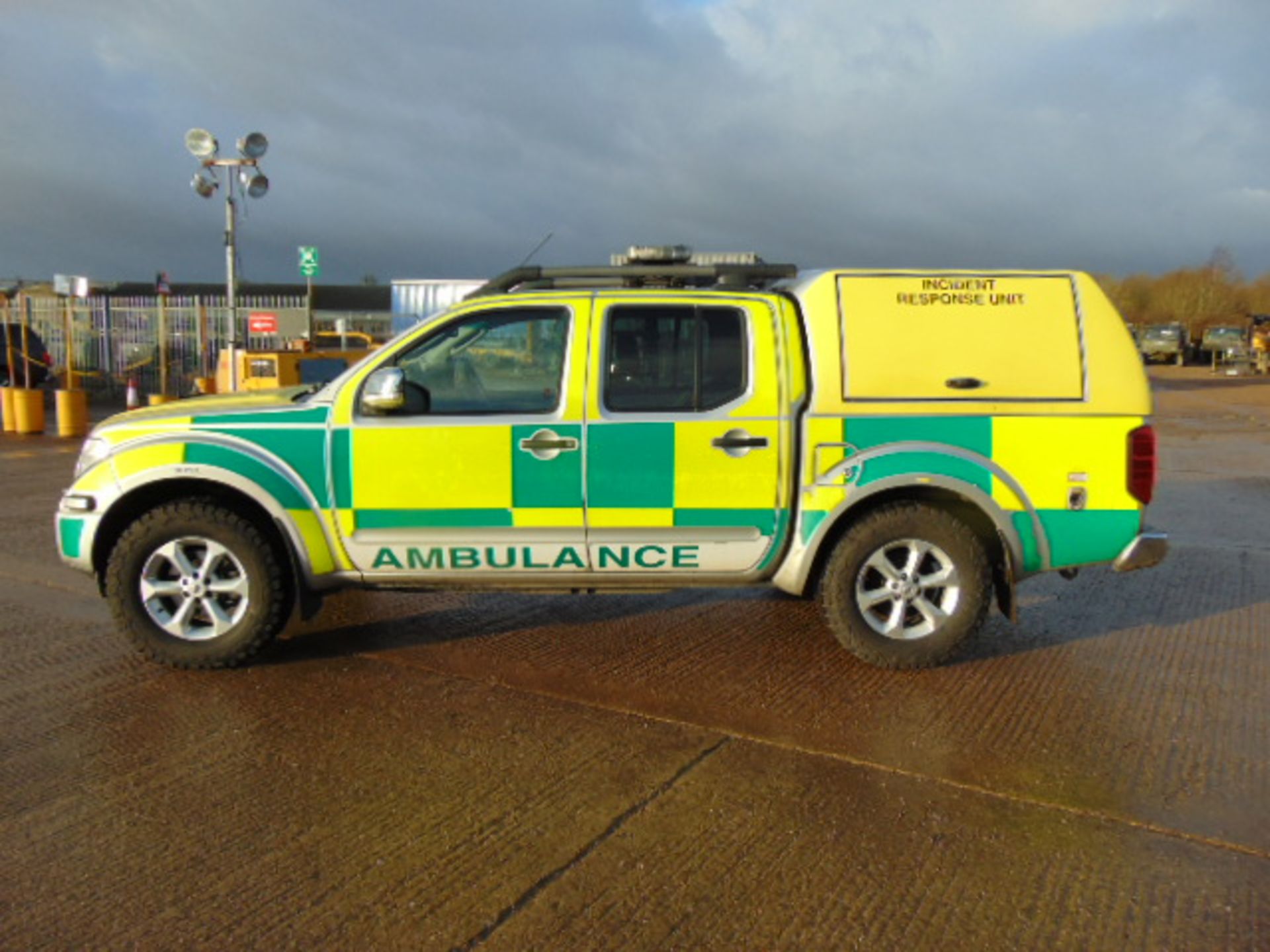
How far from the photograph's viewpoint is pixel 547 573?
14.4 ft

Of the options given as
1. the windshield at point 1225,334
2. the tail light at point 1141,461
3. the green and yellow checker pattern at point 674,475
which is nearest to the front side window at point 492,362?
the green and yellow checker pattern at point 674,475

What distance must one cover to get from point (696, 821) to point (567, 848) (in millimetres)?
435

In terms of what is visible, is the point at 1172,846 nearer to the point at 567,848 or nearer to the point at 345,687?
the point at 567,848

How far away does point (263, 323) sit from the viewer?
1828 cm

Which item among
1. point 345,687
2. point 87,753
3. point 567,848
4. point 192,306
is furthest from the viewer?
point 192,306

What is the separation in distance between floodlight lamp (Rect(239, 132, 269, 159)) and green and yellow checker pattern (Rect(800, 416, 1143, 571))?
13.4m

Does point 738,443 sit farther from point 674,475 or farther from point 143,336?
point 143,336

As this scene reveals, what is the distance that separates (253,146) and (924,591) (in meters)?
13.9

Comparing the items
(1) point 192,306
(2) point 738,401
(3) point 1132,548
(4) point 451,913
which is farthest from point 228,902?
(1) point 192,306

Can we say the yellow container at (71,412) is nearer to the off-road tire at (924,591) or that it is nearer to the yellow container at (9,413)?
the yellow container at (9,413)

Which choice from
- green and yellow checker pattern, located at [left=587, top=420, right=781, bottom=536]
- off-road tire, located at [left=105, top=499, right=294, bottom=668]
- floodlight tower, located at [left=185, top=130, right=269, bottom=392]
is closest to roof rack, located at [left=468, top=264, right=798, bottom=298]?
green and yellow checker pattern, located at [left=587, top=420, right=781, bottom=536]

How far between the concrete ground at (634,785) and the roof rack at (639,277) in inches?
69.6

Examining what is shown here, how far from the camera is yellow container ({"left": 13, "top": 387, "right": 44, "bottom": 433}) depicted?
1382 centimetres

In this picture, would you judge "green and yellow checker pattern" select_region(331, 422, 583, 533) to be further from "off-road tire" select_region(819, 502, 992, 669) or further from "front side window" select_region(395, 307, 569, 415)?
"off-road tire" select_region(819, 502, 992, 669)
